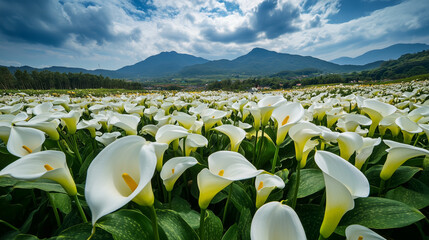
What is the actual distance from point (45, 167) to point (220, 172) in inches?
32.4

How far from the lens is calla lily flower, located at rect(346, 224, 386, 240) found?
0.62 m

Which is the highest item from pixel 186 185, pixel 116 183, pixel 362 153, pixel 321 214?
pixel 116 183

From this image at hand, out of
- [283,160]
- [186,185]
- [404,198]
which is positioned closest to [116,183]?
[186,185]

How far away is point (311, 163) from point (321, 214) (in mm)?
725

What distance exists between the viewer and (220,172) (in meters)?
0.92

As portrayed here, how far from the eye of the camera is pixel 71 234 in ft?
2.88

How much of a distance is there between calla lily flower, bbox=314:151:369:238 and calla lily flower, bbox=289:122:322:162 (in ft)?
0.81

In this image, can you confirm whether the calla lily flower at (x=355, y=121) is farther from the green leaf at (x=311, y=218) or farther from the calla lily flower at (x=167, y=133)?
the calla lily flower at (x=167, y=133)

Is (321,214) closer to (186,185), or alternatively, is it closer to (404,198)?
(404,198)

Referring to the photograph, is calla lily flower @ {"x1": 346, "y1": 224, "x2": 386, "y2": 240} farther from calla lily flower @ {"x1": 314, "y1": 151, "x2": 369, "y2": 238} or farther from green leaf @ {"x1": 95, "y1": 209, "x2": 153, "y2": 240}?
green leaf @ {"x1": 95, "y1": 209, "x2": 153, "y2": 240}

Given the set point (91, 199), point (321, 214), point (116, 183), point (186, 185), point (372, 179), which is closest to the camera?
point (91, 199)

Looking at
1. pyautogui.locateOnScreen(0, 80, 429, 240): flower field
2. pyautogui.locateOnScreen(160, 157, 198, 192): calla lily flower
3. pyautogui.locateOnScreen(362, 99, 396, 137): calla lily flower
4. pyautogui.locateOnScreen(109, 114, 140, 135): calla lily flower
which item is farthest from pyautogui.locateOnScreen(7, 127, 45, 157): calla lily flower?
pyautogui.locateOnScreen(362, 99, 396, 137): calla lily flower

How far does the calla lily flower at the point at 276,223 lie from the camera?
0.59 metres

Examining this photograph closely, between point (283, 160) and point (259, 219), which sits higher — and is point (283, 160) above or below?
below
